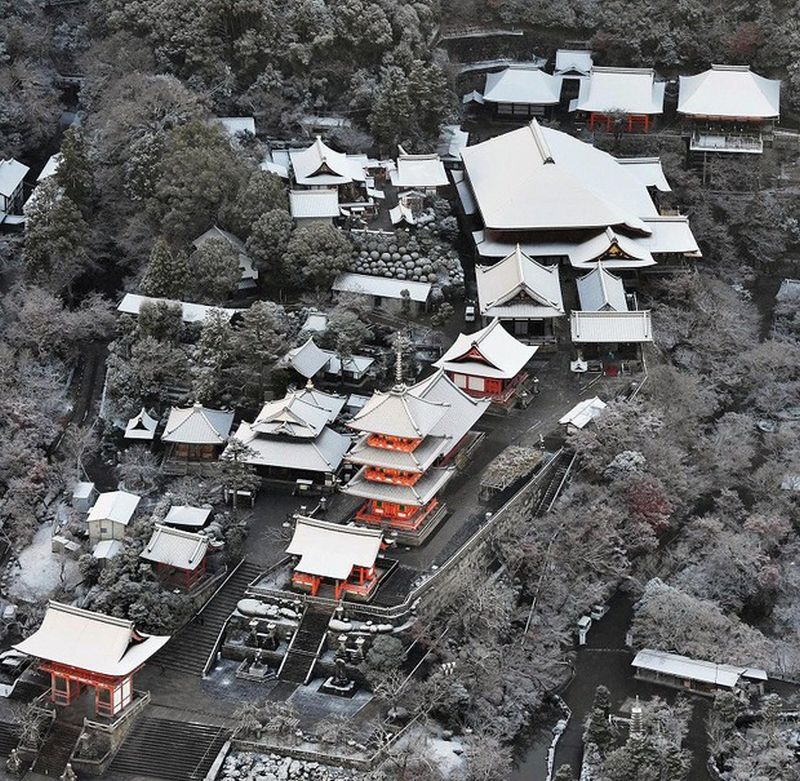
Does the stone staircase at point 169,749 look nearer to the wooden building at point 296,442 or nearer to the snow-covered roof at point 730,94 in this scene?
the wooden building at point 296,442

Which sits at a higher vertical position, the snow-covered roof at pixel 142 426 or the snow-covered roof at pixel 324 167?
the snow-covered roof at pixel 324 167

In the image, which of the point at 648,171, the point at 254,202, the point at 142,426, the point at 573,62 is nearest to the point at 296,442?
the point at 142,426

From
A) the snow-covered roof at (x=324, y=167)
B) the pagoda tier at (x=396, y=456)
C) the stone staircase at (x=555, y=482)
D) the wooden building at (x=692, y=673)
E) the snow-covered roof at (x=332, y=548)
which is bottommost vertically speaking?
the wooden building at (x=692, y=673)

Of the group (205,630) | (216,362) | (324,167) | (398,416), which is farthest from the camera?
(324,167)

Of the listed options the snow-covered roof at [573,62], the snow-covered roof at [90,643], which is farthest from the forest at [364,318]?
the snow-covered roof at [90,643]

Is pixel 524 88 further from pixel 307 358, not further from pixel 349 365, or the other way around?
pixel 307 358

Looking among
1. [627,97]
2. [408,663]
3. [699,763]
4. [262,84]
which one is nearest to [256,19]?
[262,84]
